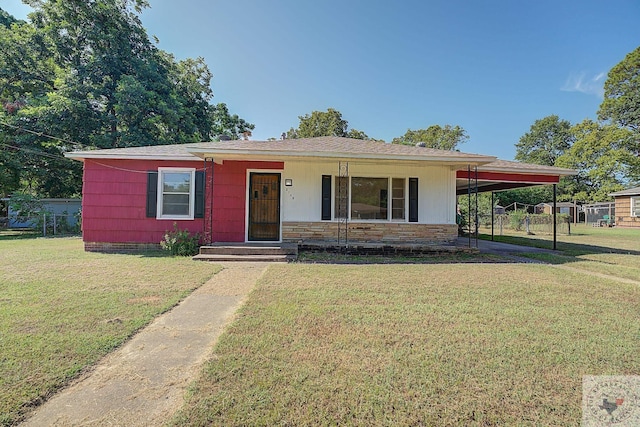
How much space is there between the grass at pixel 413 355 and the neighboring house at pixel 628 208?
83.6 feet

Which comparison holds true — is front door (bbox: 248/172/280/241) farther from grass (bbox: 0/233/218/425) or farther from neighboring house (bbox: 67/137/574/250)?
grass (bbox: 0/233/218/425)

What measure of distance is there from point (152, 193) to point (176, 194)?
64 cm

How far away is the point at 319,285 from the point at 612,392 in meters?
3.41

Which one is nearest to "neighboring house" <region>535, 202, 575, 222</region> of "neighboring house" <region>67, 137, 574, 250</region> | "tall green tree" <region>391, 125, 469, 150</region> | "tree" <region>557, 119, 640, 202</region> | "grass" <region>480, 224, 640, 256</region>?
"tree" <region>557, 119, 640, 202</region>

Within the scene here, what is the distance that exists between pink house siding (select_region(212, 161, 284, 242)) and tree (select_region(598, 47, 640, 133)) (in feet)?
113

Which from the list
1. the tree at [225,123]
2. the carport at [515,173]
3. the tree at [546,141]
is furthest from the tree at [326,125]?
the tree at [546,141]

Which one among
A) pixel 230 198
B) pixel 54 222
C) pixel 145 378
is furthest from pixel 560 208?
pixel 54 222

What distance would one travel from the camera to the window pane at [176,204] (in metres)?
8.54

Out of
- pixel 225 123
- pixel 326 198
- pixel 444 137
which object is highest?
pixel 444 137

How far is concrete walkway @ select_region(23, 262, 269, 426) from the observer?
175cm

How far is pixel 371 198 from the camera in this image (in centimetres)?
880

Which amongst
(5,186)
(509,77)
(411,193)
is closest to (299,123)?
(509,77)

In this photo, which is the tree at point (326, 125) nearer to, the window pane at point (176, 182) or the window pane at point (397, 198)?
the window pane at point (397, 198)

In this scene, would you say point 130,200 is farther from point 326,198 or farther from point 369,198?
point 369,198
